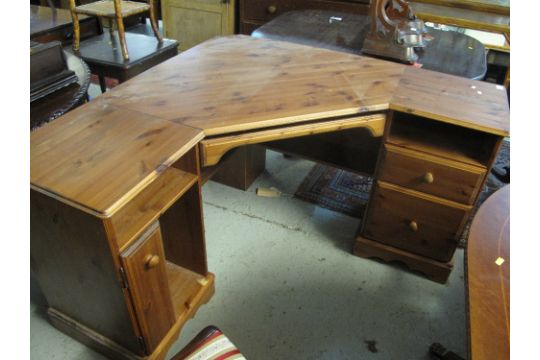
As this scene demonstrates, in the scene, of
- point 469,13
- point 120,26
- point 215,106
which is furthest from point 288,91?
point 469,13

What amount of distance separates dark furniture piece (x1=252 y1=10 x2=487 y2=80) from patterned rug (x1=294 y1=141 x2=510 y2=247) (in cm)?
65

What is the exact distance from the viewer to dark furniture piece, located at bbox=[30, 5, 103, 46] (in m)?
2.29

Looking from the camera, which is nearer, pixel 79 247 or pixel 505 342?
pixel 505 342

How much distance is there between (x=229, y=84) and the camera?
1502mm

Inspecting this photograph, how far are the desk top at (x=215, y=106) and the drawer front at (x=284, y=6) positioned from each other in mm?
1227

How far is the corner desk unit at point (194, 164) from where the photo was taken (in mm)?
1068

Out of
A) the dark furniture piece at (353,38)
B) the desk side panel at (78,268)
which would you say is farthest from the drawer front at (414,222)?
the desk side panel at (78,268)

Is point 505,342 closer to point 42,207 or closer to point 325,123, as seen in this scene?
point 325,123

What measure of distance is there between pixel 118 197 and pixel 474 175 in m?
1.23

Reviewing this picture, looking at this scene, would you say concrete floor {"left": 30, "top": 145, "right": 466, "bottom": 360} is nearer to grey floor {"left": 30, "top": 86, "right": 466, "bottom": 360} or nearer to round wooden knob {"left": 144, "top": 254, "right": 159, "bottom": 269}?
grey floor {"left": 30, "top": 86, "right": 466, "bottom": 360}

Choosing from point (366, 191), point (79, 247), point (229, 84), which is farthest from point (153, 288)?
point (366, 191)

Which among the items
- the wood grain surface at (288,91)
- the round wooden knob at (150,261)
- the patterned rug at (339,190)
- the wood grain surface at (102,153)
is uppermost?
the wood grain surface at (288,91)

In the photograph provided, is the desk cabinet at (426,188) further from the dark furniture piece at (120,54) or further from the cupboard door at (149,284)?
the dark furniture piece at (120,54)

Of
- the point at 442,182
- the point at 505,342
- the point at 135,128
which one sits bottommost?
the point at 442,182
